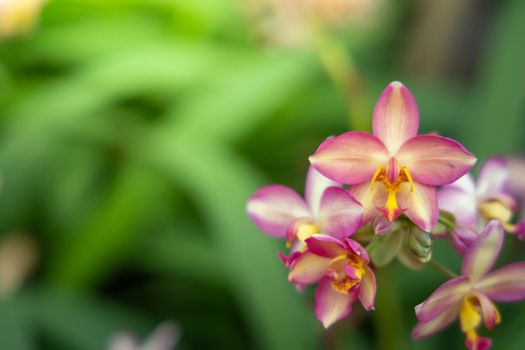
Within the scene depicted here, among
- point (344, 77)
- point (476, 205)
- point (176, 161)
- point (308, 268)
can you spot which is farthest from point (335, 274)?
point (344, 77)

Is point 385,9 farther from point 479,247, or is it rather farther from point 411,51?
point 479,247

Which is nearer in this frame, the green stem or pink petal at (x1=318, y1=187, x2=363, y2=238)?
pink petal at (x1=318, y1=187, x2=363, y2=238)

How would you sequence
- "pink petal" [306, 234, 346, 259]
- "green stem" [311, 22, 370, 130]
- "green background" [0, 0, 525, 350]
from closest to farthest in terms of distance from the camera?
"pink petal" [306, 234, 346, 259] < "green background" [0, 0, 525, 350] < "green stem" [311, 22, 370, 130]

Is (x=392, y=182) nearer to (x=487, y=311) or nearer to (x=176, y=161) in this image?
(x=487, y=311)

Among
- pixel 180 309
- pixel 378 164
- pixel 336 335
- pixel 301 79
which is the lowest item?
pixel 180 309

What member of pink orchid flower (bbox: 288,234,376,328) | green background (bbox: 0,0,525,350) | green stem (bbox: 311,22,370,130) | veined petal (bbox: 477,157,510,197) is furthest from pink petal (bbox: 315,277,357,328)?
green stem (bbox: 311,22,370,130)

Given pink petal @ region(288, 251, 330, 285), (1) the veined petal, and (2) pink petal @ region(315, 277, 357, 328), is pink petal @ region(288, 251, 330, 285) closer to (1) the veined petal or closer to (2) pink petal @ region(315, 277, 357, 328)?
(2) pink petal @ region(315, 277, 357, 328)

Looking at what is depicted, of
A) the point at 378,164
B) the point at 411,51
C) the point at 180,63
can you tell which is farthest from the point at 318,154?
the point at 411,51
